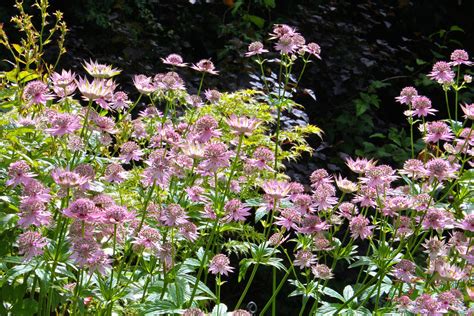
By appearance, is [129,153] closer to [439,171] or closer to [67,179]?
[67,179]

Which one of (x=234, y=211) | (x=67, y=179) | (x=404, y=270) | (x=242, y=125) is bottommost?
(x=404, y=270)

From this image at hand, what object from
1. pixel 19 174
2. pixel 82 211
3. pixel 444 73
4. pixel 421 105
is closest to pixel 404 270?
pixel 421 105

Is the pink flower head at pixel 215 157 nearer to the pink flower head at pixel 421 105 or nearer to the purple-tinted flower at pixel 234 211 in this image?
the purple-tinted flower at pixel 234 211

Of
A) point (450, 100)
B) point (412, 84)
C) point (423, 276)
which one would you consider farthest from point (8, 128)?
point (450, 100)

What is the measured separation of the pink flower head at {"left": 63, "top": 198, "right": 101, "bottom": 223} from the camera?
1360mm

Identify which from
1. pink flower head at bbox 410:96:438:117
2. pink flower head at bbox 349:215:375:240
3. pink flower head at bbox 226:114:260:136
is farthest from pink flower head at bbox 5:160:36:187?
pink flower head at bbox 410:96:438:117

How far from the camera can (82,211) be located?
1.37 meters

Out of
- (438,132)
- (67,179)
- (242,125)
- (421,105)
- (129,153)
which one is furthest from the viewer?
(421,105)

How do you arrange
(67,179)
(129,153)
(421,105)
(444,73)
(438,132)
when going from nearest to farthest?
(67,179) < (129,153) < (438,132) < (421,105) < (444,73)

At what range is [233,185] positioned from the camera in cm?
183

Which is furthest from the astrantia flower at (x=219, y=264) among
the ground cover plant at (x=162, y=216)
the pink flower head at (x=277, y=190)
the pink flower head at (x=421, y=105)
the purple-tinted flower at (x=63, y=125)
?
the pink flower head at (x=421, y=105)

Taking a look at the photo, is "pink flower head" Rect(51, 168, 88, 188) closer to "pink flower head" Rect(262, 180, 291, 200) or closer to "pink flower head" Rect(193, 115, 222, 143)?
"pink flower head" Rect(193, 115, 222, 143)

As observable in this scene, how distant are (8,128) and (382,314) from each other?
1037 mm

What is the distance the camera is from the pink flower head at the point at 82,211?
1.36m
